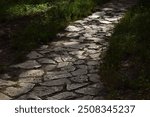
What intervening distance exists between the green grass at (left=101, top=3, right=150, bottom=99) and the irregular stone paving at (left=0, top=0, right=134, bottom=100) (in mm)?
225

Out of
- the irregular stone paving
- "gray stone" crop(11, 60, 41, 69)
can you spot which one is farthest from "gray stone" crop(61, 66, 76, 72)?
"gray stone" crop(11, 60, 41, 69)

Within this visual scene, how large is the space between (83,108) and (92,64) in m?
2.23

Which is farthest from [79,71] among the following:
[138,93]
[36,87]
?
[138,93]

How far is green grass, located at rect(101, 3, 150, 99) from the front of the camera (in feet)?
18.0

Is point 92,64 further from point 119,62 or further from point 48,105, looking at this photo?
point 48,105

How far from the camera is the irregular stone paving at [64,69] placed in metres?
5.64

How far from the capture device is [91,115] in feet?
14.5

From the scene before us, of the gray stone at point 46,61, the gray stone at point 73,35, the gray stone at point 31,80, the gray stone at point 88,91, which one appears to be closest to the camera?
the gray stone at point 88,91

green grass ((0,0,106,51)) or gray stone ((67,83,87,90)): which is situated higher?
green grass ((0,0,106,51))

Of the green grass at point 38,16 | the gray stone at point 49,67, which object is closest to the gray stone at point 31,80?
the gray stone at point 49,67

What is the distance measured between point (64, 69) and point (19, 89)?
1055 millimetres

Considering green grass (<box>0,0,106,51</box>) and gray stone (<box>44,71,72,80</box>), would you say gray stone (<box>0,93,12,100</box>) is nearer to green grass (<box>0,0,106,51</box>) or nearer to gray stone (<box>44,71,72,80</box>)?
gray stone (<box>44,71,72,80</box>)

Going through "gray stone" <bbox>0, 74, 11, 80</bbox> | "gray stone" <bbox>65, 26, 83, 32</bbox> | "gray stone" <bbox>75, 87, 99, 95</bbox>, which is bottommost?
"gray stone" <bbox>75, 87, 99, 95</bbox>

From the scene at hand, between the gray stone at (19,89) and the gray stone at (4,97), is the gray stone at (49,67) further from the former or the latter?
the gray stone at (4,97)
